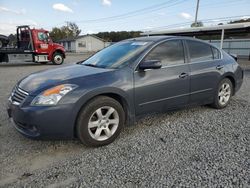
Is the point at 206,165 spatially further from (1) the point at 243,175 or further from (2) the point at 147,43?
(2) the point at 147,43

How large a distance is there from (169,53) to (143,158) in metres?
1.93

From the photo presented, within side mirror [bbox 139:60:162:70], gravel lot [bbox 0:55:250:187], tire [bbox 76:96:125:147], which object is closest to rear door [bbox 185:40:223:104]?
gravel lot [bbox 0:55:250:187]

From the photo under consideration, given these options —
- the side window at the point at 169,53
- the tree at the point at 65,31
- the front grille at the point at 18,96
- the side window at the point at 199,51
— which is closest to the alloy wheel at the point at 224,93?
the side window at the point at 199,51

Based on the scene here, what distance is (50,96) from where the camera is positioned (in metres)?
2.95

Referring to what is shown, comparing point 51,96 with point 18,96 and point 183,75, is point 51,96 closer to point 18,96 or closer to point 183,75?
point 18,96

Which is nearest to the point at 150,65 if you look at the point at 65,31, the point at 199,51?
the point at 199,51

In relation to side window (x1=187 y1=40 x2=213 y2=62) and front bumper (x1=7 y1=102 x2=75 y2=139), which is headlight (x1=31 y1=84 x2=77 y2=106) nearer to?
front bumper (x1=7 y1=102 x2=75 y2=139)

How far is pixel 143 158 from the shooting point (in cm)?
297

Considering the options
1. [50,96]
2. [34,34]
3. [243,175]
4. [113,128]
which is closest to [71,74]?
[50,96]

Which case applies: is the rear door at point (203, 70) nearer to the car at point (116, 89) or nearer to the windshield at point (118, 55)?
the car at point (116, 89)

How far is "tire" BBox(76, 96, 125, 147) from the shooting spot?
3111 millimetres

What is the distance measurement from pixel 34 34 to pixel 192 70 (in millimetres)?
14219

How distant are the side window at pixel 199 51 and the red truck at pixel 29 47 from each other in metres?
13.9

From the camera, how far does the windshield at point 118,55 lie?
3689 millimetres
